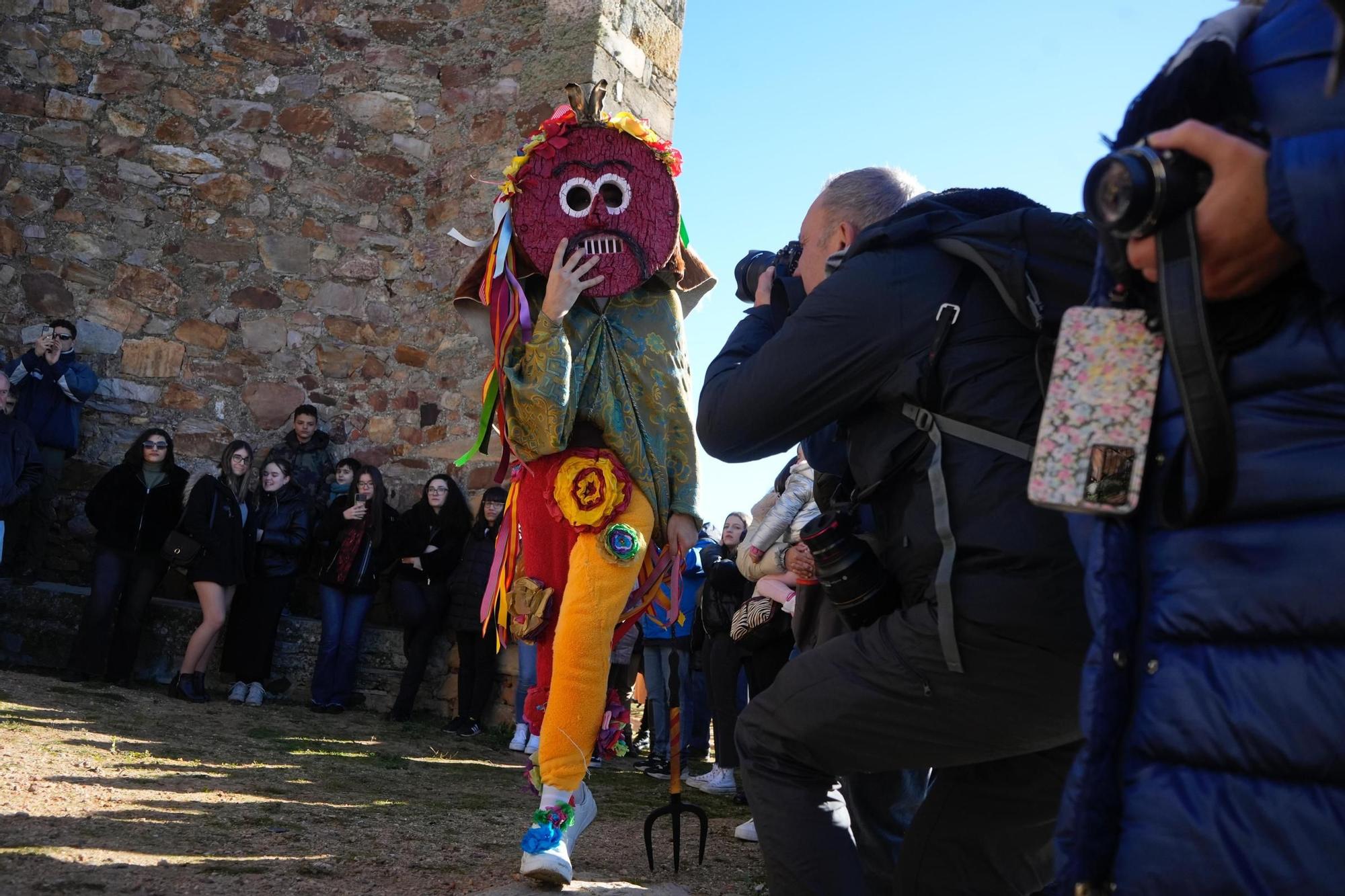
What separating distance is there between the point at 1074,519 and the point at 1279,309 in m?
0.33

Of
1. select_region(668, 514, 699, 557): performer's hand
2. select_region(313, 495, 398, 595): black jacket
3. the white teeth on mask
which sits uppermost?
the white teeth on mask

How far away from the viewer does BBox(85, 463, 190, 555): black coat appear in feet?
23.6

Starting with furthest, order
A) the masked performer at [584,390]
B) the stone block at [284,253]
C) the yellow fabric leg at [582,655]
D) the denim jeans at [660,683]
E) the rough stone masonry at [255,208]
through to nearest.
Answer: the stone block at [284,253] → the rough stone masonry at [255,208] → the denim jeans at [660,683] → the masked performer at [584,390] → the yellow fabric leg at [582,655]

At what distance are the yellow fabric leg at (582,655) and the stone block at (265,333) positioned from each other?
5.71 m

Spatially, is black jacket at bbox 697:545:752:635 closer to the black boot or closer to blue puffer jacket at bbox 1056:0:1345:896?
the black boot

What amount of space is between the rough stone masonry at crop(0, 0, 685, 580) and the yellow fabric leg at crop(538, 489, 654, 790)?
16.0 feet

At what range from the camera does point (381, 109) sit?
332 inches

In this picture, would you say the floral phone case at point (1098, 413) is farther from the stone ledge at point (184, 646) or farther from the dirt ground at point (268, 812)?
the stone ledge at point (184, 646)

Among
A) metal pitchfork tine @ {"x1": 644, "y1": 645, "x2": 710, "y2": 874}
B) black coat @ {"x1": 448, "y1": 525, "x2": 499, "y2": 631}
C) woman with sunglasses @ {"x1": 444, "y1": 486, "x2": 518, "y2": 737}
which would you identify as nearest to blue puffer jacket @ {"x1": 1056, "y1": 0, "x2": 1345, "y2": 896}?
metal pitchfork tine @ {"x1": 644, "y1": 645, "x2": 710, "y2": 874}

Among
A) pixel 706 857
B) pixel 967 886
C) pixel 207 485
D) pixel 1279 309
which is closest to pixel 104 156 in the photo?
pixel 207 485

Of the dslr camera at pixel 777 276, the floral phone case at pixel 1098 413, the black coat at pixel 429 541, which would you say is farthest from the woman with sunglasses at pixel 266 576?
the floral phone case at pixel 1098 413

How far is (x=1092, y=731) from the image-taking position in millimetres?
1252

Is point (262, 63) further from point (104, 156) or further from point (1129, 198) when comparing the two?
point (1129, 198)

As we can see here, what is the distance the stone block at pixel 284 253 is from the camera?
836 cm
